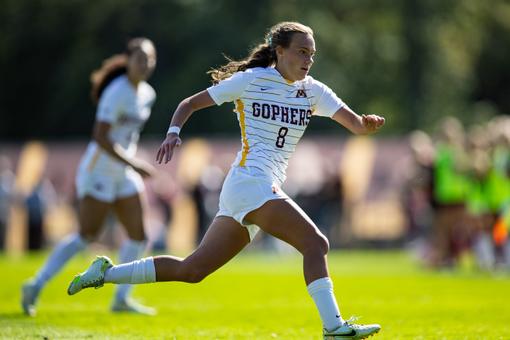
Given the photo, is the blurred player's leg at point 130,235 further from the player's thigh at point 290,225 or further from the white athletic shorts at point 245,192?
the player's thigh at point 290,225

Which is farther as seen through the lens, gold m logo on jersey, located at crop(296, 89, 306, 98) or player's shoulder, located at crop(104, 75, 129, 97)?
player's shoulder, located at crop(104, 75, 129, 97)

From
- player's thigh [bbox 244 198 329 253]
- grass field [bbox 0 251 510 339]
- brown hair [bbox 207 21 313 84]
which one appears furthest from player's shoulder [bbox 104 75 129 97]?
player's thigh [bbox 244 198 329 253]

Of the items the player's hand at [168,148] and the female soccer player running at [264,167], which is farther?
the female soccer player running at [264,167]

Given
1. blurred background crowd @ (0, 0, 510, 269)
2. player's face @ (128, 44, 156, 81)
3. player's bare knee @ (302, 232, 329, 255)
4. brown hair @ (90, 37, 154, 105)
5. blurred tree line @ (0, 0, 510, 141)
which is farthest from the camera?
blurred tree line @ (0, 0, 510, 141)

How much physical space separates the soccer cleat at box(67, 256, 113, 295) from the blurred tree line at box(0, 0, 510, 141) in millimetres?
36601

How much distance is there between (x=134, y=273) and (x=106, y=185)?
320 cm

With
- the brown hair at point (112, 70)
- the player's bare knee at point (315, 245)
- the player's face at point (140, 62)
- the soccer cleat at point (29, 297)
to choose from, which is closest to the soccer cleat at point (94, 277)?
the player's bare knee at point (315, 245)

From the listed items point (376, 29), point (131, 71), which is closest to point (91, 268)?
point (131, 71)

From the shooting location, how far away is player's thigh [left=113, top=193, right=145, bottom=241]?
1104cm

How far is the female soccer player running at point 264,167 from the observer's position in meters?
7.60

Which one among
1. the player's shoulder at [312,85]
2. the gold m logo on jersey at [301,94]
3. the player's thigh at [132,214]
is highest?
the player's shoulder at [312,85]

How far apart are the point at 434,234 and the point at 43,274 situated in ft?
32.8

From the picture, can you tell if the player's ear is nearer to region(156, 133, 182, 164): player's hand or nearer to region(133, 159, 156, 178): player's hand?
region(156, 133, 182, 164): player's hand

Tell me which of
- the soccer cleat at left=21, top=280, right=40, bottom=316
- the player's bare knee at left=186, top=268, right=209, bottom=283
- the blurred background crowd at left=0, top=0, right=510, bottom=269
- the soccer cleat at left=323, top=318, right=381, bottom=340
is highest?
the blurred background crowd at left=0, top=0, right=510, bottom=269
